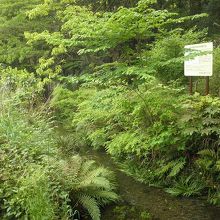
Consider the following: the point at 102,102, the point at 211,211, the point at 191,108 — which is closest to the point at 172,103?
the point at 191,108

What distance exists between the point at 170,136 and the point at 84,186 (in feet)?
6.87

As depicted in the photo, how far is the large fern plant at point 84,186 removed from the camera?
589 cm

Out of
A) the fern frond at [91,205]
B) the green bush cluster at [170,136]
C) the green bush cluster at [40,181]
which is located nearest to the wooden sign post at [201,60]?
the green bush cluster at [170,136]

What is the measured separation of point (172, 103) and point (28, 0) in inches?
481

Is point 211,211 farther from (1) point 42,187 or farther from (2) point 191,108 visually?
(1) point 42,187

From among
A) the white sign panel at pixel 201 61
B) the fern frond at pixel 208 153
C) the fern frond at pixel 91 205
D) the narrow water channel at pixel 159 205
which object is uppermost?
the white sign panel at pixel 201 61

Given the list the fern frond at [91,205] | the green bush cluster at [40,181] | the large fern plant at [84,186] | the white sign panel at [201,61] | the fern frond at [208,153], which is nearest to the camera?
the green bush cluster at [40,181]

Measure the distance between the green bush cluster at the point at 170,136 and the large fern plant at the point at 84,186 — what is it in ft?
4.14

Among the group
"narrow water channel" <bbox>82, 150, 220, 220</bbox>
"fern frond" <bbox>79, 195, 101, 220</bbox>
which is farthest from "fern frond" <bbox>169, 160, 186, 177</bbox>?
"fern frond" <bbox>79, 195, 101, 220</bbox>

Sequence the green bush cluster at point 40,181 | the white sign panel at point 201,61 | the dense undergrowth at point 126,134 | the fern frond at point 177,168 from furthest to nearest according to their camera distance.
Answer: the white sign panel at point 201,61 → the fern frond at point 177,168 → the dense undergrowth at point 126,134 → the green bush cluster at point 40,181

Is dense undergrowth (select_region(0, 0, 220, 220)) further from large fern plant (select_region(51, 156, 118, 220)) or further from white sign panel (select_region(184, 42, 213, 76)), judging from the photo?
white sign panel (select_region(184, 42, 213, 76))

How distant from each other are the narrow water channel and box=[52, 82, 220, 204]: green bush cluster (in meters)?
0.21

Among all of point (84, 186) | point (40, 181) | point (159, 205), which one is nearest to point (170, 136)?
point (159, 205)

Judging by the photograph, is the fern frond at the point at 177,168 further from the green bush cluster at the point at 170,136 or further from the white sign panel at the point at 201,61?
the white sign panel at the point at 201,61
